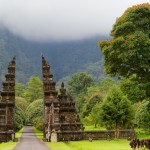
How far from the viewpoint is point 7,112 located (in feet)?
164

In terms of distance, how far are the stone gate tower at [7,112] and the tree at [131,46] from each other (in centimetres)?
1904

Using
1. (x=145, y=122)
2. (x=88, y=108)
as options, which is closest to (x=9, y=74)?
(x=145, y=122)

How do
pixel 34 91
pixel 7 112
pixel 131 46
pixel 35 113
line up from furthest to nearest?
pixel 34 91 < pixel 35 113 < pixel 7 112 < pixel 131 46

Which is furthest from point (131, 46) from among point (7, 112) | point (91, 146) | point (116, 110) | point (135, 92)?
point (7, 112)

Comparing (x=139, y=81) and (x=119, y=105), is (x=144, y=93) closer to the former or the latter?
(x=139, y=81)

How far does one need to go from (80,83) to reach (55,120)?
108m

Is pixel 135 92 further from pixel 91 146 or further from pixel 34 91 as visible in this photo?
pixel 34 91

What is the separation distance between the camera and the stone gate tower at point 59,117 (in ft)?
156

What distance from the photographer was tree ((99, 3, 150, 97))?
1257 inches

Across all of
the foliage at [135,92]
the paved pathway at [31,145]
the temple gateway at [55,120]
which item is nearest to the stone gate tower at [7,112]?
the temple gateway at [55,120]

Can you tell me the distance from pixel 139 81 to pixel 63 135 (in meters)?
17.0

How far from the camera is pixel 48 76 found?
55781 millimetres

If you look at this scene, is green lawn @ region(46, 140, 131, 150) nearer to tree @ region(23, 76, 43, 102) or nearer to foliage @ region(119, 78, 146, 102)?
foliage @ region(119, 78, 146, 102)

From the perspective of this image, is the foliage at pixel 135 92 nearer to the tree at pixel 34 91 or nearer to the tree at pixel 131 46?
the tree at pixel 131 46
